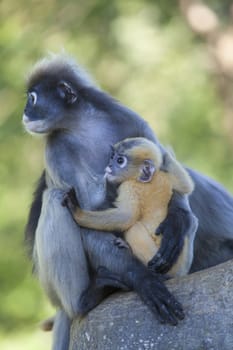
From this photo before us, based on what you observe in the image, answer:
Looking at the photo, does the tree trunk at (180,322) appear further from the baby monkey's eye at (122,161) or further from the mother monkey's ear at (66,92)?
the mother monkey's ear at (66,92)

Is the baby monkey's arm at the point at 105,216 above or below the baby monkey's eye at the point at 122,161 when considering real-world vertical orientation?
below

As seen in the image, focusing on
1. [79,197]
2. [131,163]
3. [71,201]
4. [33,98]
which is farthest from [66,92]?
[131,163]

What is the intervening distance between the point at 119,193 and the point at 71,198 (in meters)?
0.29

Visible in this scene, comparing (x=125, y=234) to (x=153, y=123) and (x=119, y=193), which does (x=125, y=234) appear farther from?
(x=153, y=123)

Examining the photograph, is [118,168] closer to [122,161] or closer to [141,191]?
[122,161]

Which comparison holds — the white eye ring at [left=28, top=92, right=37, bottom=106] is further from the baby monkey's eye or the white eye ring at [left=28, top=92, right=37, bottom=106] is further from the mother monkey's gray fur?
the baby monkey's eye

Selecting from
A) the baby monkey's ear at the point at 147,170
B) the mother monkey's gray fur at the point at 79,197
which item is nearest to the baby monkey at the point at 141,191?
the baby monkey's ear at the point at 147,170

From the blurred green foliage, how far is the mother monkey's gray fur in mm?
5878

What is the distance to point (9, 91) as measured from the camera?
1388cm

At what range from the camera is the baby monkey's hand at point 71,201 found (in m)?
6.53

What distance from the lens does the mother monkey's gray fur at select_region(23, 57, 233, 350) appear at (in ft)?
21.7

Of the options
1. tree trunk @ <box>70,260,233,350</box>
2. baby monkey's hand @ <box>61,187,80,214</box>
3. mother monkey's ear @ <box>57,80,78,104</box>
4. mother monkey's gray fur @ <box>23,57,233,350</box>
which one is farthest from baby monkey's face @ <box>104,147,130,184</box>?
mother monkey's ear @ <box>57,80,78,104</box>

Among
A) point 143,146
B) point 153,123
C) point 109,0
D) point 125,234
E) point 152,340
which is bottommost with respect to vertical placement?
point 152,340

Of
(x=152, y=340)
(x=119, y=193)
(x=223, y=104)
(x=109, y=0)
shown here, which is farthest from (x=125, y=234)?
(x=109, y=0)
